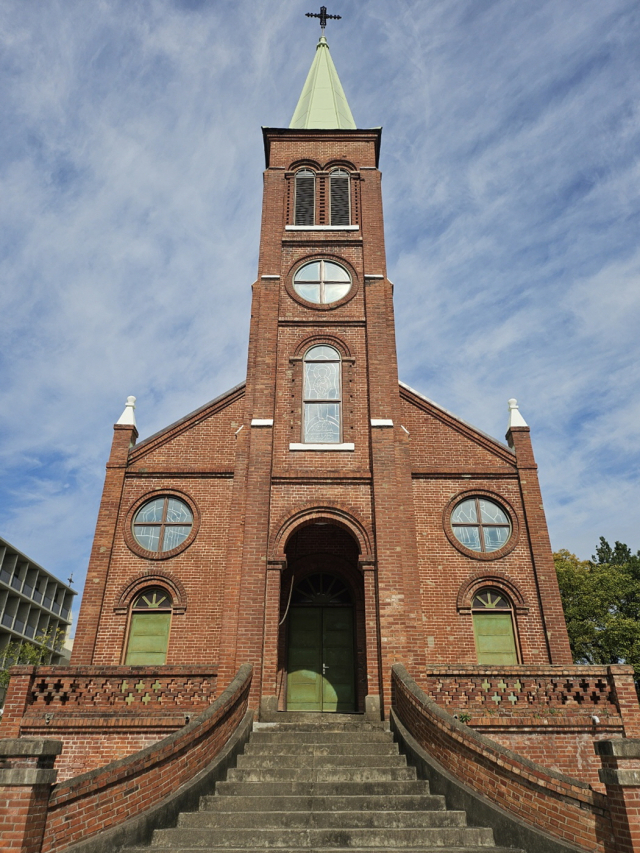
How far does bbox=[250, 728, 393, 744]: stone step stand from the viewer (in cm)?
1003

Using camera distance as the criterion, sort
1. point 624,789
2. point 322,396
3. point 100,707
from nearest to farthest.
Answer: point 624,789
point 100,707
point 322,396

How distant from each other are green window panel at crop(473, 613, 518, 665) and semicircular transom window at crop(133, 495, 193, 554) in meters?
7.09

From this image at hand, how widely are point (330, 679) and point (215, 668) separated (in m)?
3.98

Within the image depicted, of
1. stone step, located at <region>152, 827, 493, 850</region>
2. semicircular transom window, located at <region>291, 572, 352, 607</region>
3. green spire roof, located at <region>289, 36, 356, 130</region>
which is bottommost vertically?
stone step, located at <region>152, 827, 493, 850</region>

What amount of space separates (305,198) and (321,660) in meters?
12.6

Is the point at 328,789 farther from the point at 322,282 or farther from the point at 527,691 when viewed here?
the point at 322,282

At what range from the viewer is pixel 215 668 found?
11.4 metres

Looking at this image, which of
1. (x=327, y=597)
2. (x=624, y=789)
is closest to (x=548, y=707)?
(x=624, y=789)

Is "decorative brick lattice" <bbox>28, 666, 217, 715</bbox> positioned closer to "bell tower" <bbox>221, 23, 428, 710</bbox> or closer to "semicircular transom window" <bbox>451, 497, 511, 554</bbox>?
"bell tower" <bbox>221, 23, 428, 710</bbox>

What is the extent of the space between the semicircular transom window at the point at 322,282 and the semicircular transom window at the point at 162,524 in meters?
6.26

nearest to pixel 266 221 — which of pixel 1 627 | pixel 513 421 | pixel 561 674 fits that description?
pixel 513 421

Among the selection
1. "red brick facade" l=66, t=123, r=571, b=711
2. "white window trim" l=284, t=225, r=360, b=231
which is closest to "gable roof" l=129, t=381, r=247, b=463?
"red brick facade" l=66, t=123, r=571, b=711

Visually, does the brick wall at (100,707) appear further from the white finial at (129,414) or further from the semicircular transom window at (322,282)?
the semicircular transom window at (322,282)

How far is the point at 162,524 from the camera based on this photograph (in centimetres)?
1527
